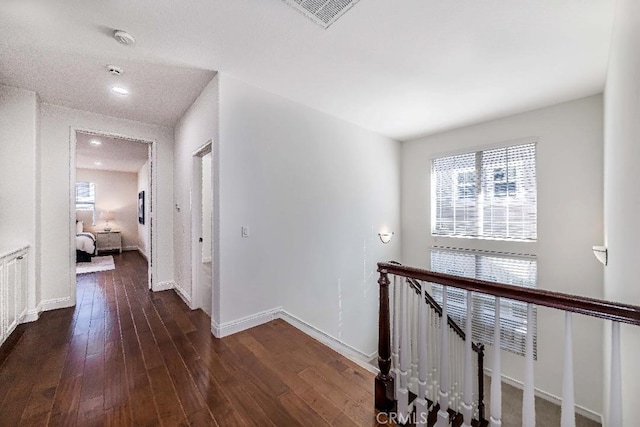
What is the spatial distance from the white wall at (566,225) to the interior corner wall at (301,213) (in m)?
1.90

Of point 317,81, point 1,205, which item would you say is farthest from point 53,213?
point 317,81

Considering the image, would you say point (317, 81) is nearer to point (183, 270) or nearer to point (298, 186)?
point (298, 186)

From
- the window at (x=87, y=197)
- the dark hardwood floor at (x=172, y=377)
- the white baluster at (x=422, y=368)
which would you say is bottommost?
the dark hardwood floor at (x=172, y=377)

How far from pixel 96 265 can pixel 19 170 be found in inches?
141

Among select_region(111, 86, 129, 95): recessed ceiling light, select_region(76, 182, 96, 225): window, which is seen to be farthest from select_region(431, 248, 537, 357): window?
select_region(76, 182, 96, 225): window

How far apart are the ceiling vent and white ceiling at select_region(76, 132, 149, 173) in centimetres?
399

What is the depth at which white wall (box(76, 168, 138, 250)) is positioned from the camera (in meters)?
7.70

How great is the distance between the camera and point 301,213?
3391mm

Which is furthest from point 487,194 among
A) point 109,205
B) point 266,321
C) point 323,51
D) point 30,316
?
point 109,205

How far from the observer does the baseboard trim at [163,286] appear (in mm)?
4084

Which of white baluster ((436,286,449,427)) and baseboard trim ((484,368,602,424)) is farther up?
white baluster ((436,286,449,427))

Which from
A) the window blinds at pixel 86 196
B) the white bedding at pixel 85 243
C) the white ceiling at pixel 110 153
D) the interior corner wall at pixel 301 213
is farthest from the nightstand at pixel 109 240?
the interior corner wall at pixel 301 213

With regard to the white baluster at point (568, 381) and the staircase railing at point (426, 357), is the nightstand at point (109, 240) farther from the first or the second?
the white baluster at point (568, 381)

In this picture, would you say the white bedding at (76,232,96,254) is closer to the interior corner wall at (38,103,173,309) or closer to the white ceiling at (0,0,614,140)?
the interior corner wall at (38,103,173,309)
